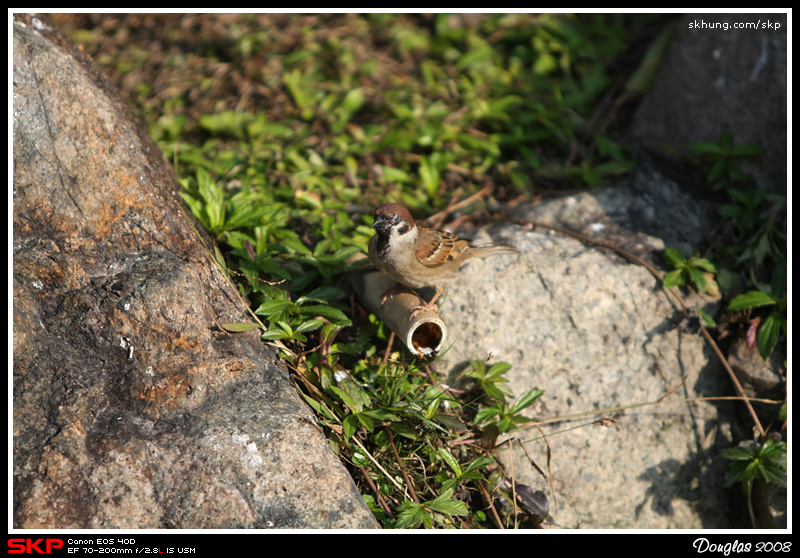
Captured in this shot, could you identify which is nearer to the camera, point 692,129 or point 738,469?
point 738,469

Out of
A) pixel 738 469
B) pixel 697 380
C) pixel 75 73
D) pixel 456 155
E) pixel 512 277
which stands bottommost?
pixel 738 469

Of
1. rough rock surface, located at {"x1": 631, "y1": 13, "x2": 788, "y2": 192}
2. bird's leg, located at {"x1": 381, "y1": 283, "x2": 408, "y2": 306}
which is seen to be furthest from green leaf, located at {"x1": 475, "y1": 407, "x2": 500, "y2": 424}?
rough rock surface, located at {"x1": 631, "y1": 13, "x2": 788, "y2": 192}

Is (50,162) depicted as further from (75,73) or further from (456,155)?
(456,155)

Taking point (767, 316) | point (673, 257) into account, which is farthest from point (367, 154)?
point (767, 316)

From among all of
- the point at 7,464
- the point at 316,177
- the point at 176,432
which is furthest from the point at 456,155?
the point at 7,464

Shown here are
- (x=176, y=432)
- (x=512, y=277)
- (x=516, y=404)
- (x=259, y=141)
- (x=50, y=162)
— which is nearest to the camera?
(x=176, y=432)

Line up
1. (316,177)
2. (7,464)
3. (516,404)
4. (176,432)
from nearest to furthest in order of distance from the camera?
(7,464) < (176,432) < (516,404) < (316,177)

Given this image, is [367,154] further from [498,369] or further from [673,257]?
[673,257]
